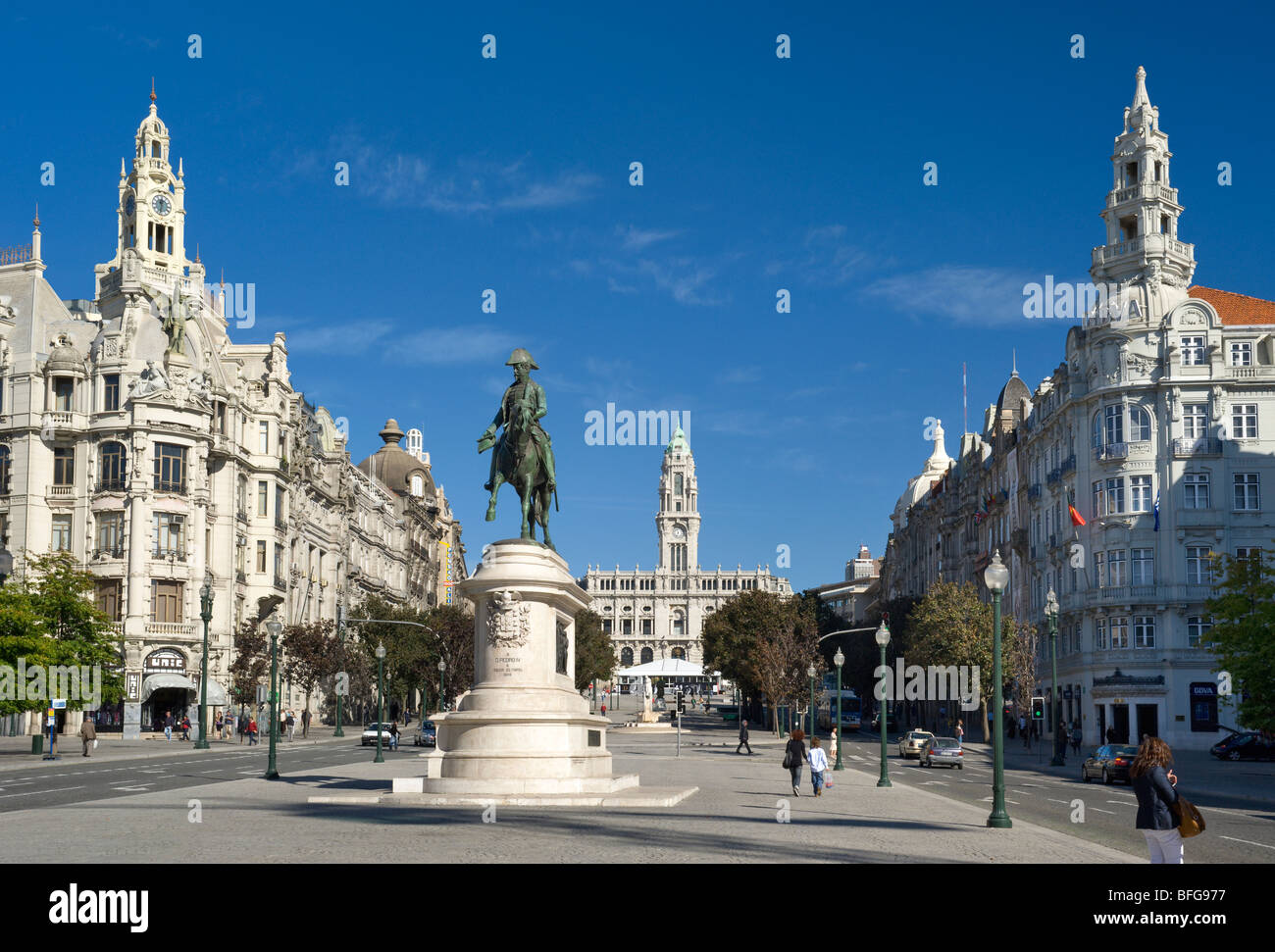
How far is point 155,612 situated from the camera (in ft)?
238

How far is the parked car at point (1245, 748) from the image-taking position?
60.1 metres

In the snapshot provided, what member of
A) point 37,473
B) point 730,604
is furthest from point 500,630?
point 730,604

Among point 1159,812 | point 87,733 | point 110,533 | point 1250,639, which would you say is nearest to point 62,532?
point 110,533

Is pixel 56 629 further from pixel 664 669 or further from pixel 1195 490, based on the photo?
pixel 1195 490

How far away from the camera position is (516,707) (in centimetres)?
2644

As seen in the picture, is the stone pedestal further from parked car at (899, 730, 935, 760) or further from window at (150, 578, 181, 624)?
window at (150, 578, 181, 624)

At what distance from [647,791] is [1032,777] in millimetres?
21892

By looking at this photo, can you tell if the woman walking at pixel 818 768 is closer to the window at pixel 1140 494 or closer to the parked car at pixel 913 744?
the parked car at pixel 913 744

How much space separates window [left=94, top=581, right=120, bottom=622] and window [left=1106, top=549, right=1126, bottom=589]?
171ft

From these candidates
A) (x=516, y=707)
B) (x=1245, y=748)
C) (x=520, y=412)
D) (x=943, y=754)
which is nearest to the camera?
(x=516, y=707)

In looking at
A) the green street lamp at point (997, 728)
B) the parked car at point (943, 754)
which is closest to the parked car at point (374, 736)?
the parked car at point (943, 754)

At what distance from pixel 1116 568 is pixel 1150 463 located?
5.78m

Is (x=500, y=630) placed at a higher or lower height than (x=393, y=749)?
higher
